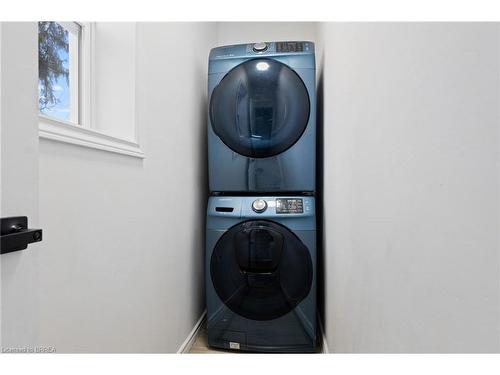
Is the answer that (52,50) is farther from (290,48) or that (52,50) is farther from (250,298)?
(250,298)

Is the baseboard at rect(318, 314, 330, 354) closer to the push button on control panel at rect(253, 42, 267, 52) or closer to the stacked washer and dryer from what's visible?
the stacked washer and dryer

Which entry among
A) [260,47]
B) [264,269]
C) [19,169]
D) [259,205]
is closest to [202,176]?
[259,205]

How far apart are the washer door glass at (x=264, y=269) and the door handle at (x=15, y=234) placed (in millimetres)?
1072

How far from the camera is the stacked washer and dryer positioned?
57.1 inches

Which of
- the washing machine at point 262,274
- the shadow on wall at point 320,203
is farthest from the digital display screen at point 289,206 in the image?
the shadow on wall at point 320,203

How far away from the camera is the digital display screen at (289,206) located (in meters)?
1.47

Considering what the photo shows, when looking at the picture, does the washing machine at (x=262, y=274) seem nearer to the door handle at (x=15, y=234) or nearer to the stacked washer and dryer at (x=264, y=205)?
the stacked washer and dryer at (x=264, y=205)

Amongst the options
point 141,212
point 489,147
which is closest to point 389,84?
point 489,147

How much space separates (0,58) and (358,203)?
84 cm

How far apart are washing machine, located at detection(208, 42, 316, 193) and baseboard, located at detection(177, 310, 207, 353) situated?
0.80m

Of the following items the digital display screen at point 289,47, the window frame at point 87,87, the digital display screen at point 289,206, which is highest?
the digital display screen at point 289,47

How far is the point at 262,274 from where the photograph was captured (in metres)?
1.45

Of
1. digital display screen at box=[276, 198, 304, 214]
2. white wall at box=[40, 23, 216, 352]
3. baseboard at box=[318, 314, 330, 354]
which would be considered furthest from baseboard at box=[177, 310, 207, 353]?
digital display screen at box=[276, 198, 304, 214]

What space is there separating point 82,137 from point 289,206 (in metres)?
0.98
